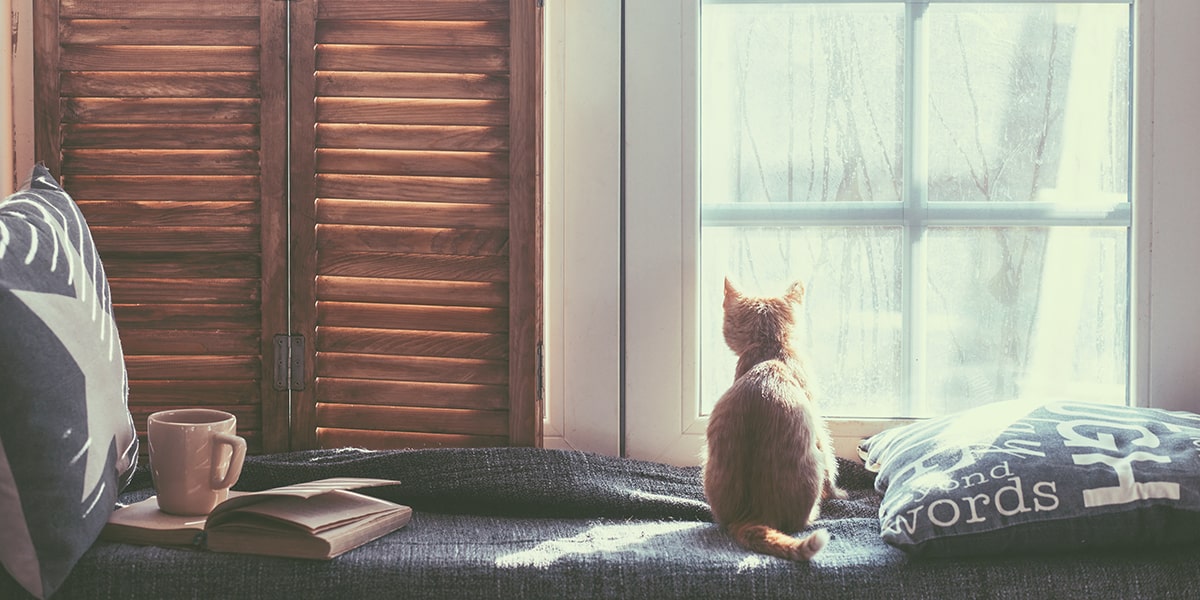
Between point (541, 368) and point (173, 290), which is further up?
point (173, 290)

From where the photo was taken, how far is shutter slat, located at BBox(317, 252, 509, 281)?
151cm

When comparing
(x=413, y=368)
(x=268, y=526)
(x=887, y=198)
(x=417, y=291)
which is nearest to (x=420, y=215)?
(x=417, y=291)

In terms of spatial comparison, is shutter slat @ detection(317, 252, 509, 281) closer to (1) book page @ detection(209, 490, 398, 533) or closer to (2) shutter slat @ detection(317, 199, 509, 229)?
(2) shutter slat @ detection(317, 199, 509, 229)

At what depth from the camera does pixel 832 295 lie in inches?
65.0

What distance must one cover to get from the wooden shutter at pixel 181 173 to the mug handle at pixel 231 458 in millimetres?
318

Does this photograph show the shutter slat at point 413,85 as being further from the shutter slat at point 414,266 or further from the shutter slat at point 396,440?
the shutter slat at point 396,440

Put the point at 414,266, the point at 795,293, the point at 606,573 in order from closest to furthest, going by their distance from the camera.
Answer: the point at 606,573, the point at 795,293, the point at 414,266

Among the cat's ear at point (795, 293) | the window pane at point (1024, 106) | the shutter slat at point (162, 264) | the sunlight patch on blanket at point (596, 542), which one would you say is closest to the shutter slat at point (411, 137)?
the shutter slat at point (162, 264)

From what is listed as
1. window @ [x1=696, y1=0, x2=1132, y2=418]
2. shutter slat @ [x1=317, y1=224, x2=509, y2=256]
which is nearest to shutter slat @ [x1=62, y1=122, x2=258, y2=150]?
shutter slat @ [x1=317, y1=224, x2=509, y2=256]

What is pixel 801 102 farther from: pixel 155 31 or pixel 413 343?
pixel 155 31

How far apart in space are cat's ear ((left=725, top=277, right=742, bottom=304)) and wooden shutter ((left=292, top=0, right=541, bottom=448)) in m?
0.29

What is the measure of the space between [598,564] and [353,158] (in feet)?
2.51

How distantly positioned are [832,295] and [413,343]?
71cm

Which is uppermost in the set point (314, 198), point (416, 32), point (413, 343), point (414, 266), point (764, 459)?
point (416, 32)
